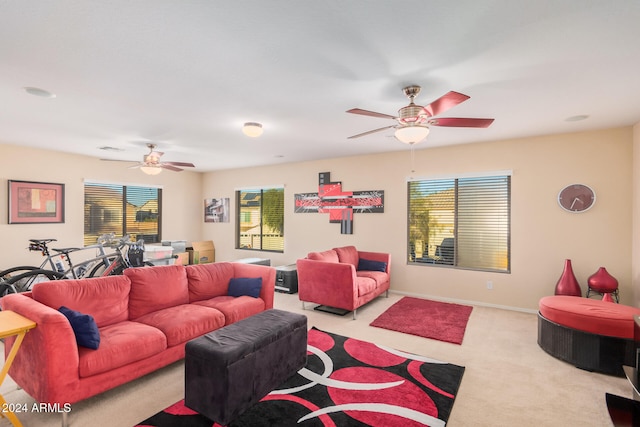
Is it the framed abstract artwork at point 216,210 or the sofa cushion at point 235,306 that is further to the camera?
the framed abstract artwork at point 216,210

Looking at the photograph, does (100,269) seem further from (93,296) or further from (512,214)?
(512,214)

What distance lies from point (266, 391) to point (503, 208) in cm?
433

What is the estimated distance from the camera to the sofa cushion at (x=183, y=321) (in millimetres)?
2756

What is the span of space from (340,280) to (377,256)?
4.63ft

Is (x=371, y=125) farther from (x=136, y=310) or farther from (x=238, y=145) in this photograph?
(x=136, y=310)

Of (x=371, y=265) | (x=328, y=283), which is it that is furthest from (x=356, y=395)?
(x=371, y=265)

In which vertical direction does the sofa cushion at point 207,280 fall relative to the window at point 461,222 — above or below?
below

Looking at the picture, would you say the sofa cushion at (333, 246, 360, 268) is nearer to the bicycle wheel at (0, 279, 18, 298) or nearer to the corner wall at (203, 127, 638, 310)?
the corner wall at (203, 127, 638, 310)

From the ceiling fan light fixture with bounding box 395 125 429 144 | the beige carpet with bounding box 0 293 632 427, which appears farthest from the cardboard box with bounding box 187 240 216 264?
the ceiling fan light fixture with bounding box 395 125 429 144

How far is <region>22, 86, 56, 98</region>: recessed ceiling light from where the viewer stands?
2.87 metres

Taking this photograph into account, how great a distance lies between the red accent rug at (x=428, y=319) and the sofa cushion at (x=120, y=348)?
2.58 meters

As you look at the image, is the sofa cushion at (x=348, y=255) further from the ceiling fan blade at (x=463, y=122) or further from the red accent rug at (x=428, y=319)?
the ceiling fan blade at (x=463, y=122)

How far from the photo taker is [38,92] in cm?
295

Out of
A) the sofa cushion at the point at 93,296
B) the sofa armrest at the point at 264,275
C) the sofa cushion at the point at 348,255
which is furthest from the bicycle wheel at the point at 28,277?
the sofa cushion at the point at 348,255
